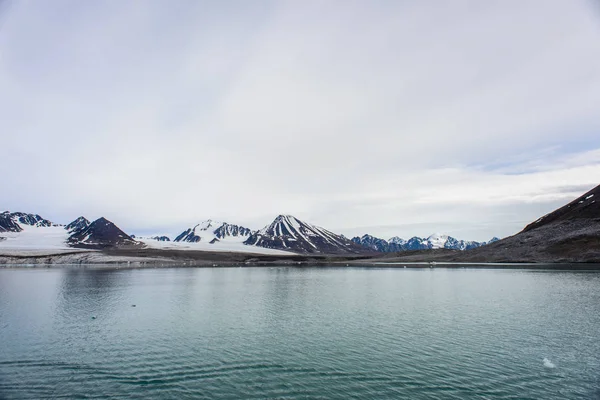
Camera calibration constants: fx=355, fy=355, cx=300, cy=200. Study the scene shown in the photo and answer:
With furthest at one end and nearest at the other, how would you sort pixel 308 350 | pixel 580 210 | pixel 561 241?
1. pixel 580 210
2. pixel 561 241
3. pixel 308 350

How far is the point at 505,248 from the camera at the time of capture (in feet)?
544

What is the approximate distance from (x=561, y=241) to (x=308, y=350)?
154 m

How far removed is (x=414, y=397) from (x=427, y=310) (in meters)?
24.7

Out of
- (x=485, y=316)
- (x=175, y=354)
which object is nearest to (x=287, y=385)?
(x=175, y=354)

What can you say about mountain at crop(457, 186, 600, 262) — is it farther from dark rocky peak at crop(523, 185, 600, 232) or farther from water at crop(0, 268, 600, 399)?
water at crop(0, 268, 600, 399)

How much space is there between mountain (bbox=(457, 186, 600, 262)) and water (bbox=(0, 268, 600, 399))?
10293 centimetres

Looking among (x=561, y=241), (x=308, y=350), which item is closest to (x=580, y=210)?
(x=561, y=241)

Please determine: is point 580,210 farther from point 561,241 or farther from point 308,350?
point 308,350

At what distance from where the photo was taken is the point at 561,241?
14062 centimetres

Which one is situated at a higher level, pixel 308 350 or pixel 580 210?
pixel 580 210

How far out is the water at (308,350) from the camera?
19516 millimetres

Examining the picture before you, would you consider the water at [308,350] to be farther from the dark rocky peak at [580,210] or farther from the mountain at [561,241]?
the dark rocky peak at [580,210]

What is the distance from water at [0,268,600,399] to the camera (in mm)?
19516

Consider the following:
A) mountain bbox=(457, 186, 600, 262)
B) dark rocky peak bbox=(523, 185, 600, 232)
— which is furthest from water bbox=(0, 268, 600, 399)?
dark rocky peak bbox=(523, 185, 600, 232)
